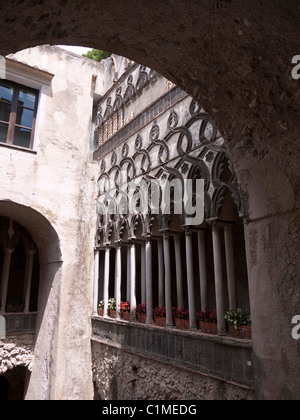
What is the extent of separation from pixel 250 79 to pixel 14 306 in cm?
892

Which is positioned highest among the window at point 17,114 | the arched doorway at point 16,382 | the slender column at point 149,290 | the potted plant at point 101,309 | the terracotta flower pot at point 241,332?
the window at point 17,114

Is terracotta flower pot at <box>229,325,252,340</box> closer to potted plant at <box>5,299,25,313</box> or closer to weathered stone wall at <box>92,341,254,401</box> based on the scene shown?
weathered stone wall at <box>92,341,254,401</box>

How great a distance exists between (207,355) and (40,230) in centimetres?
593

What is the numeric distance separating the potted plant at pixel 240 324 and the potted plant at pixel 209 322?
0.35 m

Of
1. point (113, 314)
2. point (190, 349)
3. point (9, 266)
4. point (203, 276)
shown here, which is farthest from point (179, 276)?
point (9, 266)

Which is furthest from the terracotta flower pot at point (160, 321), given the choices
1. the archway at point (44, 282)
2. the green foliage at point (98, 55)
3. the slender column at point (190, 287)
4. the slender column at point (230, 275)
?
the green foliage at point (98, 55)

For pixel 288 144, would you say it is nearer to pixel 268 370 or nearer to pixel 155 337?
pixel 268 370

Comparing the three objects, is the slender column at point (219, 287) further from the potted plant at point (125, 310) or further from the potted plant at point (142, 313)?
the potted plant at point (125, 310)

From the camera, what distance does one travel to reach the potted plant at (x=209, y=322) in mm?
5141

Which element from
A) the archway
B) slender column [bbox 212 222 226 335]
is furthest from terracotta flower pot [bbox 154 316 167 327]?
the archway

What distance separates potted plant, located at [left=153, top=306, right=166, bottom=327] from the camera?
6.37 m

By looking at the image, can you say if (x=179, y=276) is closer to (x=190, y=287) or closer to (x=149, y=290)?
(x=190, y=287)

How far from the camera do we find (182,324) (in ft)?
19.1

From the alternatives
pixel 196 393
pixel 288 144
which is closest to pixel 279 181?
pixel 288 144
